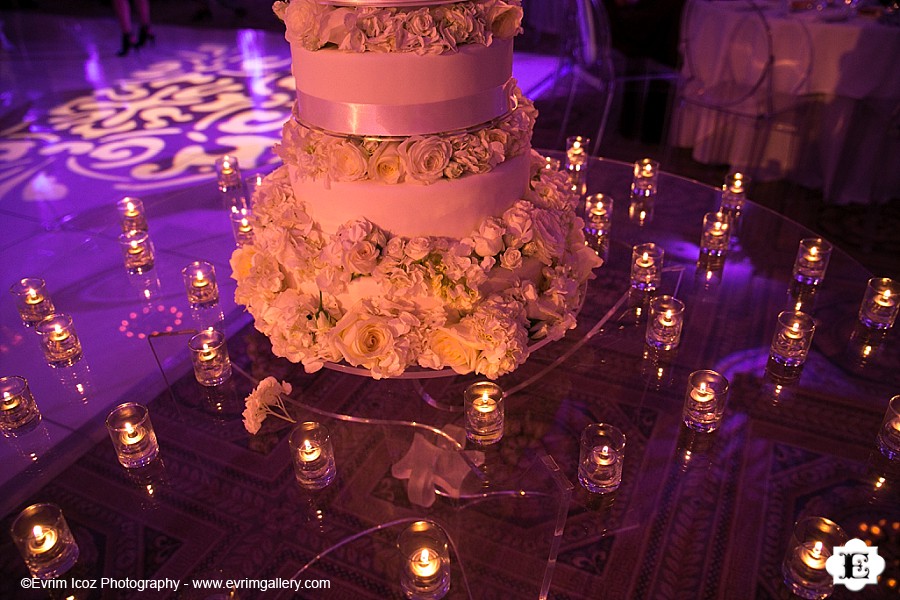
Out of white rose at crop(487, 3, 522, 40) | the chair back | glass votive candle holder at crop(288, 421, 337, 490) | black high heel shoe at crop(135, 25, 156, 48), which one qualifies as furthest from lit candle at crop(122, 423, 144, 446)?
black high heel shoe at crop(135, 25, 156, 48)

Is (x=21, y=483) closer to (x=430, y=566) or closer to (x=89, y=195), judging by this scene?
(x=430, y=566)

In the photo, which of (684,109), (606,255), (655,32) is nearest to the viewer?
(606,255)

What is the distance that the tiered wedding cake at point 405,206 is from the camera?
161cm

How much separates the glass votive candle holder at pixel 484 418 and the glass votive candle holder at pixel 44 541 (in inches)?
37.9

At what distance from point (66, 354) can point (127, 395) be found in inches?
13.8

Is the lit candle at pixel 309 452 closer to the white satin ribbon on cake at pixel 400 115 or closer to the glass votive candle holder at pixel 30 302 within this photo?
the white satin ribbon on cake at pixel 400 115

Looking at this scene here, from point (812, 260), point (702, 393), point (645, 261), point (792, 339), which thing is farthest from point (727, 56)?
point (702, 393)

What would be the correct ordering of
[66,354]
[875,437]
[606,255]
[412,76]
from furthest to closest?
[606,255], [66,354], [875,437], [412,76]

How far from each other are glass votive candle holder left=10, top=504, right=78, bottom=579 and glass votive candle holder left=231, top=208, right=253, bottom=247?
139 centimetres

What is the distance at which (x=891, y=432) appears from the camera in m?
1.68

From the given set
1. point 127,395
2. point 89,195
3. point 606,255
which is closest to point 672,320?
point 606,255

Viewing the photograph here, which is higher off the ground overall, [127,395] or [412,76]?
[412,76]

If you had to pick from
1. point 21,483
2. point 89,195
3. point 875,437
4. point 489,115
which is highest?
point 489,115

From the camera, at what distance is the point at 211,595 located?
4.60ft
